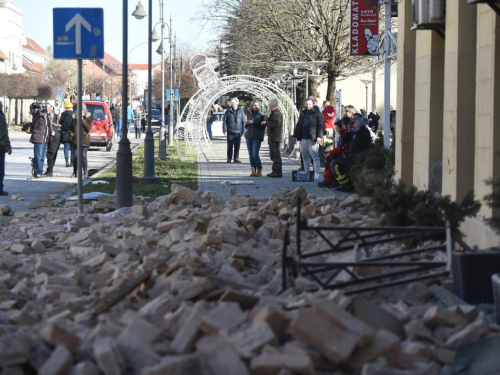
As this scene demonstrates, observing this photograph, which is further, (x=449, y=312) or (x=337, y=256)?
(x=337, y=256)

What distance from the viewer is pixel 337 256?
693cm

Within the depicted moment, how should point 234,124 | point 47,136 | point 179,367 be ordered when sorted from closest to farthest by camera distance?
1. point 179,367
2. point 47,136
3. point 234,124

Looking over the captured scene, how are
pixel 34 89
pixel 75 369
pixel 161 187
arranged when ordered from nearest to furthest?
pixel 75 369
pixel 161 187
pixel 34 89

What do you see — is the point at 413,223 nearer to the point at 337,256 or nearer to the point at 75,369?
the point at 337,256

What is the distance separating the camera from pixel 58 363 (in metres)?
4.28

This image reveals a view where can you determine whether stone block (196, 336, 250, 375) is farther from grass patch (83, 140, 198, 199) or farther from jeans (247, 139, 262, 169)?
jeans (247, 139, 262, 169)

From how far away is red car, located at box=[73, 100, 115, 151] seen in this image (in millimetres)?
34594

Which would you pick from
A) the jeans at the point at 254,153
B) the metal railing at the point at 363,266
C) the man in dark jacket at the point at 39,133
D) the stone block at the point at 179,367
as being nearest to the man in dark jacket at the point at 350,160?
the jeans at the point at 254,153

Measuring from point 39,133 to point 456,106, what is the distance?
1331 centimetres

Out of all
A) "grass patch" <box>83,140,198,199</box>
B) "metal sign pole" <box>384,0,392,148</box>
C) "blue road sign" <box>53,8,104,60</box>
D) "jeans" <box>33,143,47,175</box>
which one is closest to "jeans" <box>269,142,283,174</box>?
"grass patch" <box>83,140,198,199</box>

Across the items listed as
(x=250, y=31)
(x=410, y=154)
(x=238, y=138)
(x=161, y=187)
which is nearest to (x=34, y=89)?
(x=250, y=31)

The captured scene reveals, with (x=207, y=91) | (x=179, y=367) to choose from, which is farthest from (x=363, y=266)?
(x=207, y=91)

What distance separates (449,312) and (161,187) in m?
12.1

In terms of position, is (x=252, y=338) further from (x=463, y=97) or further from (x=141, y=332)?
(x=463, y=97)
